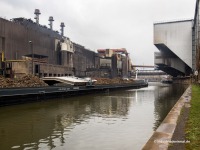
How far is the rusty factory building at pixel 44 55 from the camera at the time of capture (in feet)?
233

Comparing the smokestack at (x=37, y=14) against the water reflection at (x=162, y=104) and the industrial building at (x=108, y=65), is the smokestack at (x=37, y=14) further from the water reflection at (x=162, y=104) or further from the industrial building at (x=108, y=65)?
the water reflection at (x=162, y=104)

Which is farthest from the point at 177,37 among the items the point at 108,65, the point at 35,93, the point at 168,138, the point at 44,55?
the point at 168,138

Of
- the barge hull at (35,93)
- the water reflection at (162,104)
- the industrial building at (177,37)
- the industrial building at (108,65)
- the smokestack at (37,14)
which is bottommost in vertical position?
the water reflection at (162,104)

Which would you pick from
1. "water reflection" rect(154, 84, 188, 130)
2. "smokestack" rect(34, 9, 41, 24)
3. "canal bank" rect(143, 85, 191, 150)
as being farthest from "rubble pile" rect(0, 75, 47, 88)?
"smokestack" rect(34, 9, 41, 24)

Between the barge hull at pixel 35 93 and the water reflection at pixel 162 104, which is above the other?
the barge hull at pixel 35 93

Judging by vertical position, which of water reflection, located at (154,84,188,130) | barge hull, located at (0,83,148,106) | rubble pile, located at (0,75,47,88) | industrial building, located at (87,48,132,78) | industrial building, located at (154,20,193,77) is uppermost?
industrial building, located at (154,20,193,77)

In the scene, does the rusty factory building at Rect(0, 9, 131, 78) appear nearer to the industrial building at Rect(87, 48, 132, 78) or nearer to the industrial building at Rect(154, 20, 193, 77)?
the industrial building at Rect(87, 48, 132, 78)

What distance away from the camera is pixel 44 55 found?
92.0m

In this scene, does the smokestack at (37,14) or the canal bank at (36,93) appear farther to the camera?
the smokestack at (37,14)

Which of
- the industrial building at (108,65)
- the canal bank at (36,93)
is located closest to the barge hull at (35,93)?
the canal bank at (36,93)

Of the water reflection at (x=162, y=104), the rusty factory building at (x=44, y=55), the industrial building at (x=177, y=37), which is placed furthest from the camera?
the industrial building at (x=177, y=37)

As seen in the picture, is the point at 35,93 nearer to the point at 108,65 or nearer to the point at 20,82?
the point at 20,82

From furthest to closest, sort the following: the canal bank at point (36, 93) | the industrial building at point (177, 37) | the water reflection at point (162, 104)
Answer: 1. the industrial building at point (177, 37)
2. the canal bank at point (36, 93)
3. the water reflection at point (162, 104)

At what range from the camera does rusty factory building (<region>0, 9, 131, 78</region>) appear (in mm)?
71062
